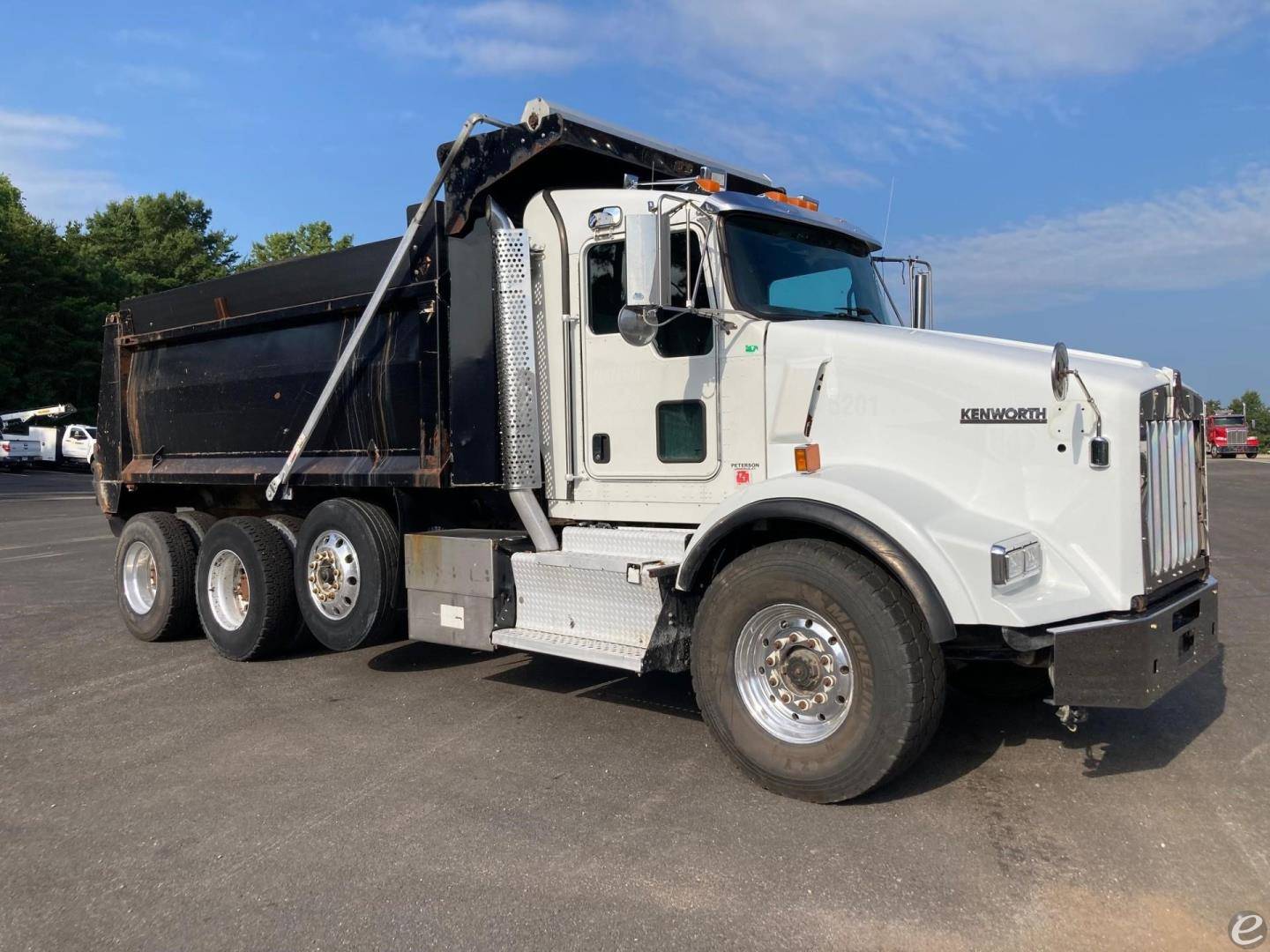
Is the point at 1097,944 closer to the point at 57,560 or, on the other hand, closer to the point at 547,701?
the point at 547,701

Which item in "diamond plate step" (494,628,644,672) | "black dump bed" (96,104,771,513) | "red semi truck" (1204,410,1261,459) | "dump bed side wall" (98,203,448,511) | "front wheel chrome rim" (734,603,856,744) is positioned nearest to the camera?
"front wheel chrome rim" (734,603,856,744)

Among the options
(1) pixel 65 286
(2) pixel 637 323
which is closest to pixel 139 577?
(2) pixel 637 323

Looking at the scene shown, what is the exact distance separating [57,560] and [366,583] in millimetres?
9734

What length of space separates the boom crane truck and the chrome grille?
0.08ft

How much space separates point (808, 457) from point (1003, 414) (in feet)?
3.01

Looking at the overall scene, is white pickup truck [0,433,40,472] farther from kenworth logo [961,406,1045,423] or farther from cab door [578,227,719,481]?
kenworth logo [961,406,1045,423]

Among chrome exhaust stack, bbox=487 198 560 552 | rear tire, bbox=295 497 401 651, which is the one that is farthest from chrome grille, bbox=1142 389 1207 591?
rear tire, bbox=295 497 401 651

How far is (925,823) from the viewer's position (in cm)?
400

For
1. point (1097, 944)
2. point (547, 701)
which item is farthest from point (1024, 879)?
point (547, 701)

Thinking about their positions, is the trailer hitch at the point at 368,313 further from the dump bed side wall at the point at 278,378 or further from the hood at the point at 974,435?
the hood at the point at 974,435

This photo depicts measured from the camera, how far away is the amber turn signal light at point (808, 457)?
4648 mm

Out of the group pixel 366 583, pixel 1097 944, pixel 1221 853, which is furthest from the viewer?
pixel 366 583

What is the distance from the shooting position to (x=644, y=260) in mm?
4516

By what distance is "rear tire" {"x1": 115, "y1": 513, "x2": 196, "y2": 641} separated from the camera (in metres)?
7.86
